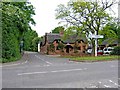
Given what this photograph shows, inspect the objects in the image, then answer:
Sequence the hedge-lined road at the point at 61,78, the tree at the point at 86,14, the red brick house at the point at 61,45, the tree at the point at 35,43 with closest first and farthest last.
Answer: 1. the hedge-lined road at the point at 61,78
2. the tree at the point at 86,14
3. the red brick house at the point at 61,45
4. the tree at the point at 35,43

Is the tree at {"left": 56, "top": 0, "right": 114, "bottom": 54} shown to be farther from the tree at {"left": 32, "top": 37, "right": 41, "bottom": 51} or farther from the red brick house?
the tree at {"left": 32, "top": 37, "right": 41, "bottom": 51}

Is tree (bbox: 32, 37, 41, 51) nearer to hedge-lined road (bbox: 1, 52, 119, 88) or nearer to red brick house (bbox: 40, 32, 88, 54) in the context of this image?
red brick house (bbox: 40, 32, 88, 54)

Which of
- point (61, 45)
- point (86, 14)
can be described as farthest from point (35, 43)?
point (86, 14)

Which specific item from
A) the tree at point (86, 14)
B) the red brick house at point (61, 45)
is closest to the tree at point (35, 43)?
the red brick house at point (61, 45)

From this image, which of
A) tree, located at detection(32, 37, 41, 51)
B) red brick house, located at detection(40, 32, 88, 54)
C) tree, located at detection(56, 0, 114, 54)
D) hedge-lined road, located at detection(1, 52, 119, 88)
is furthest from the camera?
tree, located at detection(32, 37, 41, 51)

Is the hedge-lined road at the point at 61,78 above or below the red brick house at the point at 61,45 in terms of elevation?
below

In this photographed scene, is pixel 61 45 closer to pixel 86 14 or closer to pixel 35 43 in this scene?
pixel 86 14

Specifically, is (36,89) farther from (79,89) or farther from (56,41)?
(56,41)

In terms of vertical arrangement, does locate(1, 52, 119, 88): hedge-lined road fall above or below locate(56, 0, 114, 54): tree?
below

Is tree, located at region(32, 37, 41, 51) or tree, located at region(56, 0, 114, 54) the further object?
tree, located at region(32, 37, 41, 51)

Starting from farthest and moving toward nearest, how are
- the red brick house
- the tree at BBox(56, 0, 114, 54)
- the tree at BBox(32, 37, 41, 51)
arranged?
the tree at BBox(32, 37, 41, 51)
the red brick house
the tree at BBox(56, 0, 114, 54)

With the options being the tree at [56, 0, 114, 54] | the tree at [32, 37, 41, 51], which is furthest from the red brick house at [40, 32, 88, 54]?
the tree at [32, 37, 41, 51]

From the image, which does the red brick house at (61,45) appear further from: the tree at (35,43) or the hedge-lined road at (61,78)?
the hedge-lined road at (61,78)

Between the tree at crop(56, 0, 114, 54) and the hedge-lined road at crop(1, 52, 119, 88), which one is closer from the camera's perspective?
the hedge-lined road at crop(1, 52, 119, 88)
